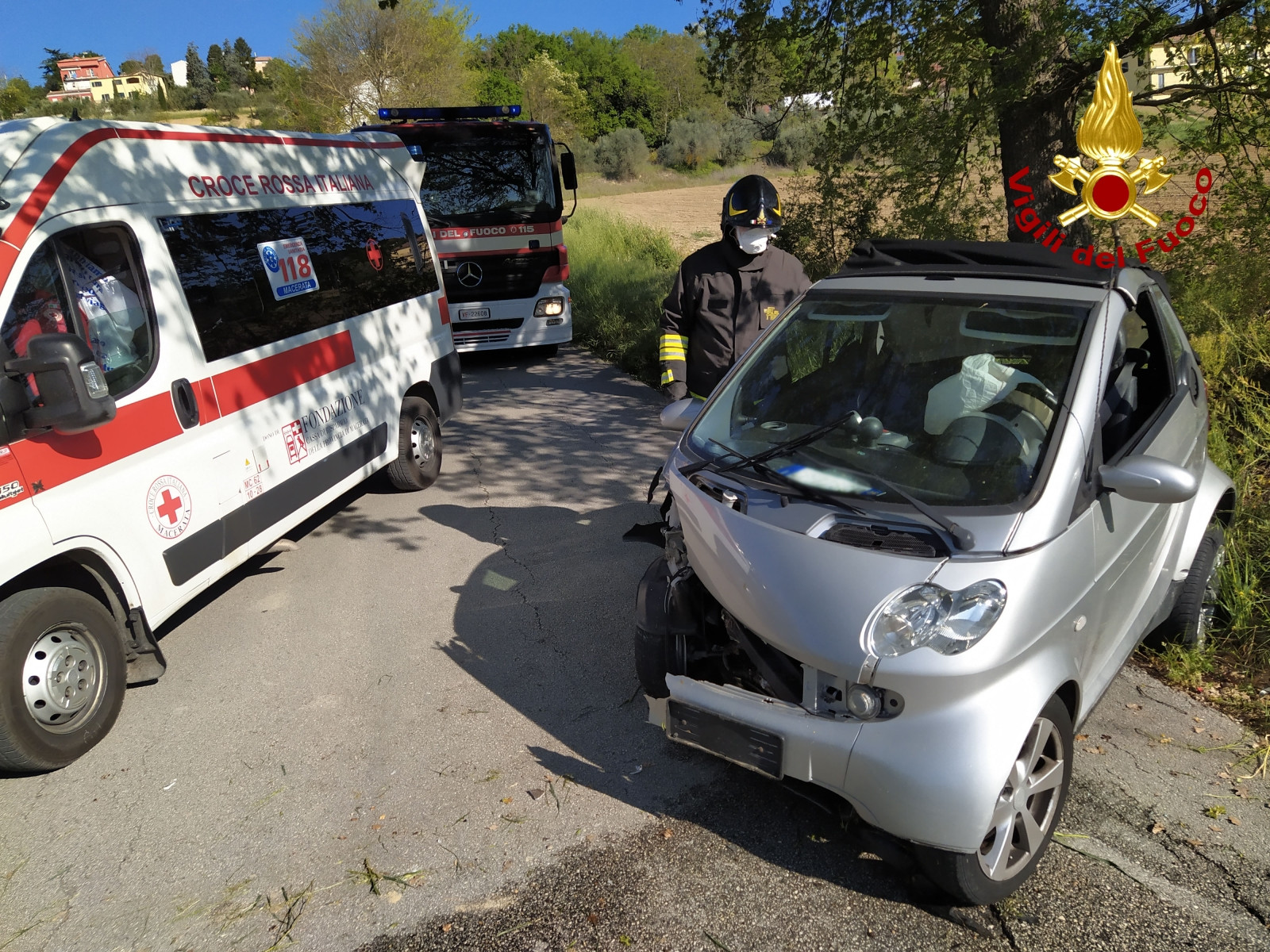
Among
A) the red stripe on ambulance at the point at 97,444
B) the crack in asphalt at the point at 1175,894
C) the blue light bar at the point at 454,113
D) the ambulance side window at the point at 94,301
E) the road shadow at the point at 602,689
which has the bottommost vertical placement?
the crack in asphalt at the point at 1175,894

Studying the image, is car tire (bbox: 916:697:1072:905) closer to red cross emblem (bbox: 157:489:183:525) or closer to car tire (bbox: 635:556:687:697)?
car tire (bbox: 635:556:687:697)

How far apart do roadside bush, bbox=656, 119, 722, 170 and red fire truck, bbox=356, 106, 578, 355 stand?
48046 millimetres

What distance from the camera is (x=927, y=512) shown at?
8.61 feet

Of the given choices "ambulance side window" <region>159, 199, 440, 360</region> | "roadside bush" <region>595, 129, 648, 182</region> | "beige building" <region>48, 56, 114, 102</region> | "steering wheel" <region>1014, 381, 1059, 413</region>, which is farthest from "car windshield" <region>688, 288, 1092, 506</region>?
"beige building" <region>48, 56, 114, 102</region>

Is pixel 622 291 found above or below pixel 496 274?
below

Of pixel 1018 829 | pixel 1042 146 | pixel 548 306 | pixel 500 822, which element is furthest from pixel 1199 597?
pixel 548 306

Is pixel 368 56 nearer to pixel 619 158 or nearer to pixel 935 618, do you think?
pixel 619 158

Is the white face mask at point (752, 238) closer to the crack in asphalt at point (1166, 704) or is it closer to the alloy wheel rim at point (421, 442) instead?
the crack in asphalt at point (1166, 704)

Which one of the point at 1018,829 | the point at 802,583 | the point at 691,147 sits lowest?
the point at 1018,829

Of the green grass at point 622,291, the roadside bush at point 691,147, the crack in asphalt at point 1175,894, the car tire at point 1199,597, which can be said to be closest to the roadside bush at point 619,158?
the roadside bush at point 691,147

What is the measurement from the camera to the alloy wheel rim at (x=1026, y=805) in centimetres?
247

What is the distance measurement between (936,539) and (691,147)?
58.3m

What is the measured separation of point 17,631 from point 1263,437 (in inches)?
240

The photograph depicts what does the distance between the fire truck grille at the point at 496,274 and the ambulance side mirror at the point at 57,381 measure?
740 cm
